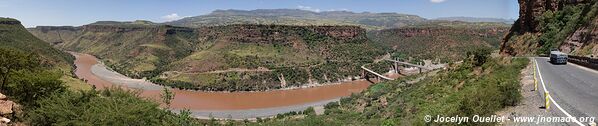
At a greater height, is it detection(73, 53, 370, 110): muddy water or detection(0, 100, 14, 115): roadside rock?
detection(0, 100, 14, 115): roadside rock

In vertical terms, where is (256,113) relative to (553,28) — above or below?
below

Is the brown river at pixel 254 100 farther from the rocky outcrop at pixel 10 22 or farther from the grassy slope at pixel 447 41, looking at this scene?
the rocky outcrop at pixel 10 22

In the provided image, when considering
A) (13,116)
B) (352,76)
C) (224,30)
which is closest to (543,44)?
(13,116)

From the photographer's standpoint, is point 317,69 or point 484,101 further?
point 317,69

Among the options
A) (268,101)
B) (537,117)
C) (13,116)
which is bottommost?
(268,101)

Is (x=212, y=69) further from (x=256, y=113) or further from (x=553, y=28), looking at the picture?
(x=553, y=28)

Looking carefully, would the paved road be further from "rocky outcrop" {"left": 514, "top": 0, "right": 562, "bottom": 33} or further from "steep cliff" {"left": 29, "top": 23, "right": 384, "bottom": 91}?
"steep cliff" {"left": 29, "top": 23, "right": 384, "bottom": 91}

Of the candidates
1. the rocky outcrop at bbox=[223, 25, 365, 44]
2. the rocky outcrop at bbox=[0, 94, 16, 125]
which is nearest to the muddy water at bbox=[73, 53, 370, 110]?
the rocky outcrop at bbox=[223, 25, 365, 44]

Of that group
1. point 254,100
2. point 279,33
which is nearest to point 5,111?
point 254,100
